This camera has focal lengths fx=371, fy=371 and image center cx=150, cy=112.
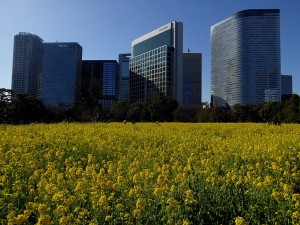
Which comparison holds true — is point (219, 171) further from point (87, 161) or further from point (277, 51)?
point (277, 51)

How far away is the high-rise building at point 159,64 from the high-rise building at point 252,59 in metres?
17.8

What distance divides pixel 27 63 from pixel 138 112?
280ft

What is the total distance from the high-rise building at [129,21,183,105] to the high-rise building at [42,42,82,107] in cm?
2083

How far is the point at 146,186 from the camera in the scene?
385 centimetres

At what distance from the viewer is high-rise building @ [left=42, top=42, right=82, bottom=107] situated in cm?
10394

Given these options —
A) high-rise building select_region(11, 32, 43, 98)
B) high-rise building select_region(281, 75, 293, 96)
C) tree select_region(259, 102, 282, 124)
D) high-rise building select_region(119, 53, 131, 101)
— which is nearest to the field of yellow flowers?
tree select_region(259, 102, 282, 124)

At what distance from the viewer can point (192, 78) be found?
159250 millimetres

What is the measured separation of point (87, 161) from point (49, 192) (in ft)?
8.62

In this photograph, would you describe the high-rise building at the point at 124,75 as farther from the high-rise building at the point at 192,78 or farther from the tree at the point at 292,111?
the tree at the point at 292,111

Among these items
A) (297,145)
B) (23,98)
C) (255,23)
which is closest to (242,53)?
(255,23)

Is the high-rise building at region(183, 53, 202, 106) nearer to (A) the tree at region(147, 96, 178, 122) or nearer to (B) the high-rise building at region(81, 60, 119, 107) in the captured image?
(B) the high-rise building at region(81, 60, 119, 107)

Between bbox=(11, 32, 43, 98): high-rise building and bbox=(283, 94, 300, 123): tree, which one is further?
bbox=(11, 32, 43, 98): high-rise building

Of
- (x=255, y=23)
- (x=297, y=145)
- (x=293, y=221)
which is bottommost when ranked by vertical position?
(x=293, y=221)

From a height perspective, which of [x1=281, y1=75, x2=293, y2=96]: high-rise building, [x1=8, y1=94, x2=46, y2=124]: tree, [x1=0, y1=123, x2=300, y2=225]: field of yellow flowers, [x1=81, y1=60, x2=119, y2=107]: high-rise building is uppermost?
[x1=281, y1=75, x2=293, y2=96]: high-rise building
